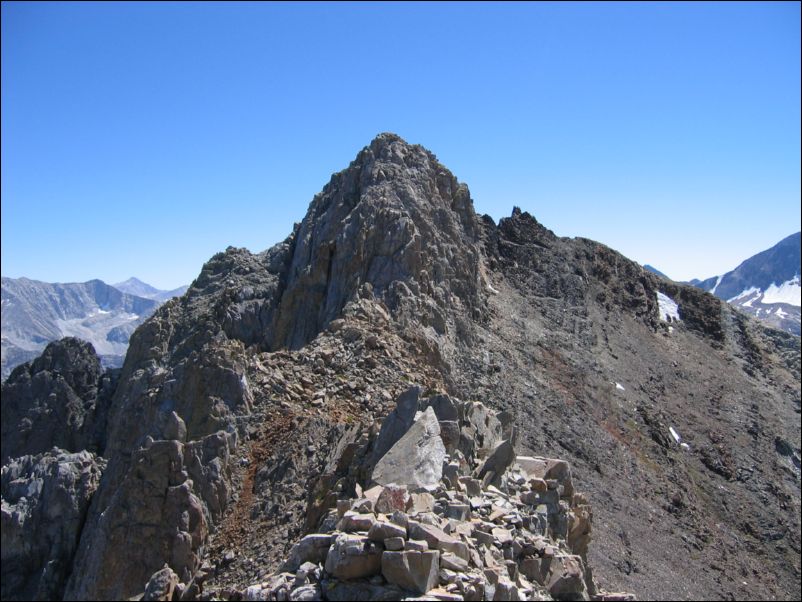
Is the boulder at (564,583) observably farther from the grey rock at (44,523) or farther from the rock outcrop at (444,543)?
the grey rock at (44,523)

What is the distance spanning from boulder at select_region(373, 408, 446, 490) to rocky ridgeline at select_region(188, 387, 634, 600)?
0.04m

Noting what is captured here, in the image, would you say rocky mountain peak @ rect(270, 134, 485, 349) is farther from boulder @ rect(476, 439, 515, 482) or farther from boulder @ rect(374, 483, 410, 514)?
boulder @ rect(374, 483, 410, 514)

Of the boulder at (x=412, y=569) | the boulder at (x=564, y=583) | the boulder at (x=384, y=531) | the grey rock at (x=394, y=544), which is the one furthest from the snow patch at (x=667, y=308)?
the boulder at (x=412, y=569)

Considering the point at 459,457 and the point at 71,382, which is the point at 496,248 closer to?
the point at 71,382

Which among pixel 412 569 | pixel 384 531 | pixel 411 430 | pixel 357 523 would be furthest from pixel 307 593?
pixel 411 430

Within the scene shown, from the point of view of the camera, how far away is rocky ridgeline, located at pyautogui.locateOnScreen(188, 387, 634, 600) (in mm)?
14023

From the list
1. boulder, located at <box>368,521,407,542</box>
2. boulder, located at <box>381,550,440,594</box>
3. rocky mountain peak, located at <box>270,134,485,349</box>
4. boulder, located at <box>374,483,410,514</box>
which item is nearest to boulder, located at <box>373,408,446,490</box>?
boulder, located at <box>374,483,410,514</box>

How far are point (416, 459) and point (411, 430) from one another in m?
1.83

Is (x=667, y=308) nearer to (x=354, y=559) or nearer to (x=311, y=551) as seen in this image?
(x=311, y=551)

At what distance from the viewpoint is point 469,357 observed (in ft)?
190

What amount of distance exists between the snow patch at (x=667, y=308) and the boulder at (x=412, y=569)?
9060 cm

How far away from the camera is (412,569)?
13688 millimetres

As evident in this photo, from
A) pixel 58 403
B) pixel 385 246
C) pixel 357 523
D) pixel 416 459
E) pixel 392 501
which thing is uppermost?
pixel 385 246

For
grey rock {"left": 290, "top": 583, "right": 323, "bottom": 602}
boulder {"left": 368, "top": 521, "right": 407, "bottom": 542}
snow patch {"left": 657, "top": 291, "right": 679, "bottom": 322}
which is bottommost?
grey rock {"left": 290, "top": 583, "right": 323, "bottom": 602}
